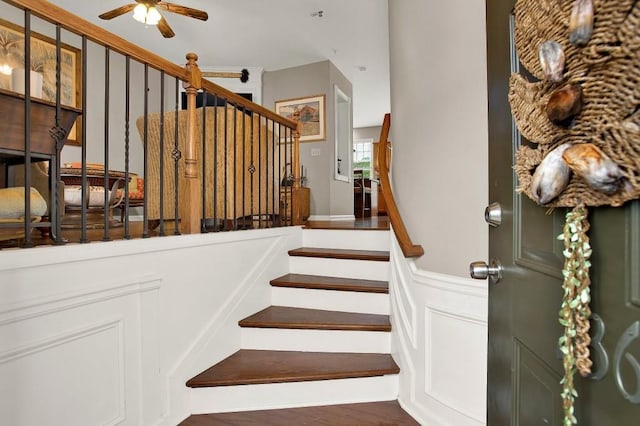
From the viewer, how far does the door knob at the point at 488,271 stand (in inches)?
29.9

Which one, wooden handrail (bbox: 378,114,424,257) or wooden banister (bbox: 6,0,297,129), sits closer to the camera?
wooden banister (bbox: 6,0,297,129)

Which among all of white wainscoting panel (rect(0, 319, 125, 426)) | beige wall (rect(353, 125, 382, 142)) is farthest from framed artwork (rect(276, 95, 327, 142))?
beige wall (rect(353, 125, 382, 142))

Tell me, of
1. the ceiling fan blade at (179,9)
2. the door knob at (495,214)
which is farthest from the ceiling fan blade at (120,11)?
the door knob at (495,214)

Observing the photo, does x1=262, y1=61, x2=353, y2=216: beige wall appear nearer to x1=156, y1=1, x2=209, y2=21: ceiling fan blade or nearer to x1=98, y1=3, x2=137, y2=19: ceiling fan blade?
x1=156, y1=1, x2=209, y2=21: ceiling fan blade

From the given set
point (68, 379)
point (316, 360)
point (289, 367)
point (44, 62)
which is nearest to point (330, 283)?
point (316, 360)

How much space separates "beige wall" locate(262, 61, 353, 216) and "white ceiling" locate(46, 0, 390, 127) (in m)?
0.16

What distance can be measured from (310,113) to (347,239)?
11.6 feet

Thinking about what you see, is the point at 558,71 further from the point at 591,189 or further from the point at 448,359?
the point at 448,359

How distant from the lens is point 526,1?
0.59 meters

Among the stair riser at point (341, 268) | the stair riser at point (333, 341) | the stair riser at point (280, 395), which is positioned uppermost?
the stair riser at point (341, 268)

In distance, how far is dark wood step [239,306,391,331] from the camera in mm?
2090

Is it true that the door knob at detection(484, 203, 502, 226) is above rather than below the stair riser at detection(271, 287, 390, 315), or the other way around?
above

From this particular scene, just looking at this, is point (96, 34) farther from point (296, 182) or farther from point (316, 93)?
point (316, 93)

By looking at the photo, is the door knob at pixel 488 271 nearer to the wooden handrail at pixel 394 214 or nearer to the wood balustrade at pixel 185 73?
the wooden handrail at pixel 394 214
